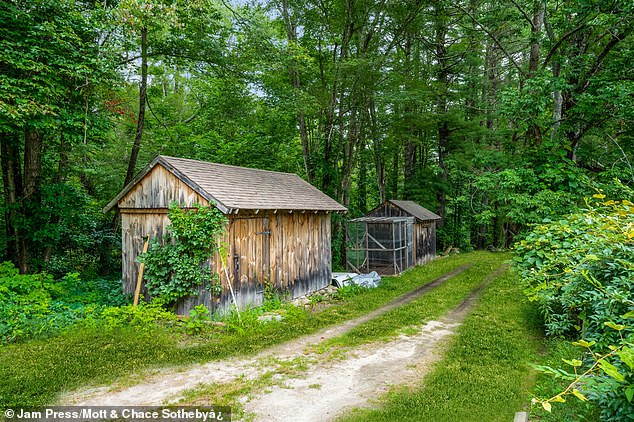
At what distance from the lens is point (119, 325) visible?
7.46m

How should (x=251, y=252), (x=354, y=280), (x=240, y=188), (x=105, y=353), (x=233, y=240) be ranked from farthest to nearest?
(x=354, y=280), (x=240, y=188), (x=251, y=252), (x=233, y=240), (x=105, y=353)

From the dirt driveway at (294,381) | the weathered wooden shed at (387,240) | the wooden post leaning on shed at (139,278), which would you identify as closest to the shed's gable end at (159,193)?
the wooden post leaning on shed at (139,278)

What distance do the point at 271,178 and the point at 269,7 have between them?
8.78m

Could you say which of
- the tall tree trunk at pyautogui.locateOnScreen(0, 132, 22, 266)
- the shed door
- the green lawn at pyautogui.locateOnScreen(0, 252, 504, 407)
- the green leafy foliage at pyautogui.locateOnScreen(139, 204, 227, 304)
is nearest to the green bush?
the green lawn at pyautogui.locateOnScreen(0, 252, 504, 407)

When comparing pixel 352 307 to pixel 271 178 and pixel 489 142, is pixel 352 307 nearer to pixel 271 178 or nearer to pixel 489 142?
pixel 271 178

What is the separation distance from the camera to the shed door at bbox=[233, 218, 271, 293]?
8.91 meters

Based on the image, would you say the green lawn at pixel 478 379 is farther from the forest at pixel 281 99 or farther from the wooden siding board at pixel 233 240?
the wooden siding board at pixel 233 240

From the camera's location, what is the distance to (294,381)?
5.38 meters

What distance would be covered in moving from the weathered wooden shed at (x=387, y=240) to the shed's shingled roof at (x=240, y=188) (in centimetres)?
355

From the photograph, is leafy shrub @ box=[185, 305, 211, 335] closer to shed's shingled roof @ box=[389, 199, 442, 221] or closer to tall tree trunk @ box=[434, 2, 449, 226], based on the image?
shed's shingled roof @ box=[389, 199, 442, 221]

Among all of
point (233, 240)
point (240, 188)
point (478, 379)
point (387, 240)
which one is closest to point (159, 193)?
point (240, 188)

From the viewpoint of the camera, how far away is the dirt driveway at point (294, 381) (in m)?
4.70

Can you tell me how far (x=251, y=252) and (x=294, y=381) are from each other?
4453mm

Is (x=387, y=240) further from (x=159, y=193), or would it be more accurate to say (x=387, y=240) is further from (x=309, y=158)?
(x=159, y=193)
